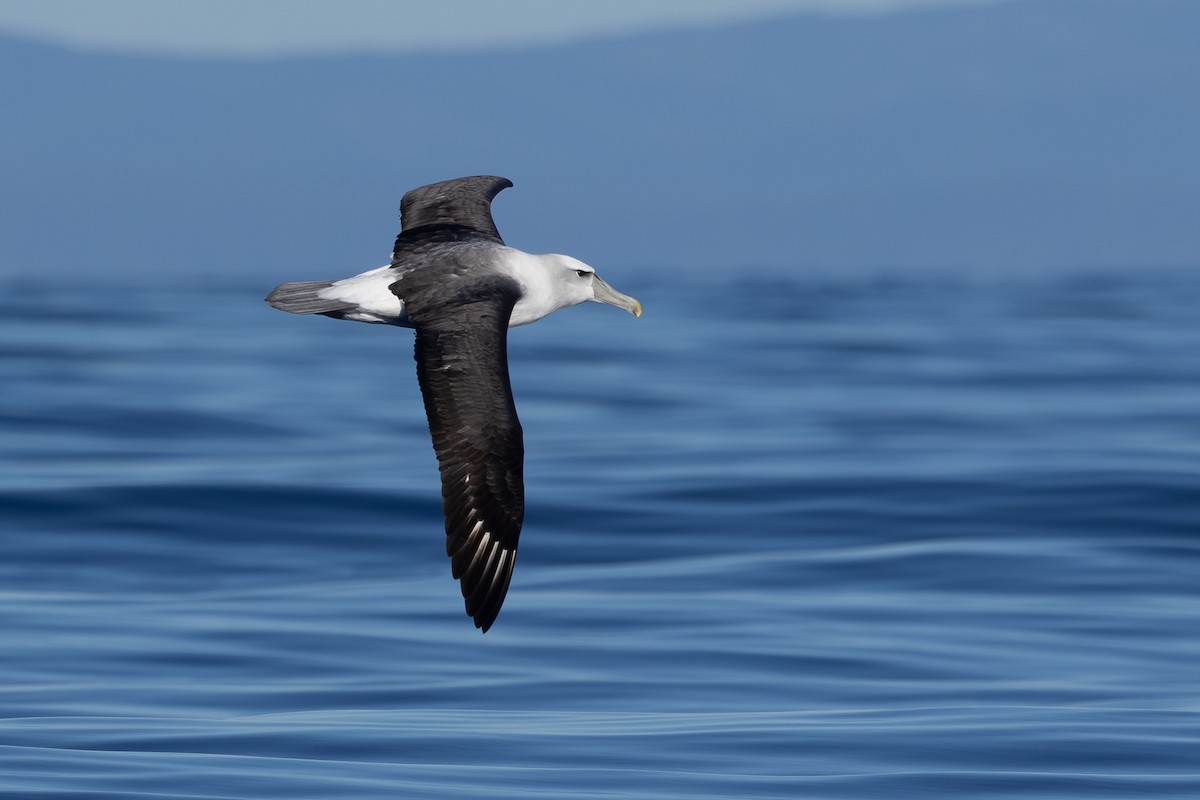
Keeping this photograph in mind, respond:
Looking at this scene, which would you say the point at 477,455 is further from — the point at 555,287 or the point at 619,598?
the point at 619,598

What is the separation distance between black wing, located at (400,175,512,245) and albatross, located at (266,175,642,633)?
0.64 meters

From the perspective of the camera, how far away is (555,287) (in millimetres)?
11023

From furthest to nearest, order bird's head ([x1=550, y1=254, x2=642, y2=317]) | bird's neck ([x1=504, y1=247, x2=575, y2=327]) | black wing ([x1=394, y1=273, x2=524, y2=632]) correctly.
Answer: bird's head ([x1=550, y1=254, x2=642, y2=317]) → bird's neck ([x1=504, y1=247, x2=575, y2=327]) → black wing ([x1=394, y1=273, x2=524, y2=632])

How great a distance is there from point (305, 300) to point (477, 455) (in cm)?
138

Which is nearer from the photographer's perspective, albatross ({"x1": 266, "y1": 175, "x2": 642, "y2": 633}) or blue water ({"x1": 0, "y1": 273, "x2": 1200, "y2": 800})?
albatross ({"x1": 266, "y1": 175, "x2": 642, "y2": 633})

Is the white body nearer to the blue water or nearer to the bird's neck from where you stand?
the bird's neck

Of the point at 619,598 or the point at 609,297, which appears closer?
the point at 609,297

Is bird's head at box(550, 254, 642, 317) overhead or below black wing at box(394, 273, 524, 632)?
overhead

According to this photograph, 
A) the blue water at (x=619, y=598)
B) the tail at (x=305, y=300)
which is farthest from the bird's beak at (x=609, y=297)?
the blue water at (x=619, y=598)

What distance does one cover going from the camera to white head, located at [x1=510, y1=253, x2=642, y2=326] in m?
10.7

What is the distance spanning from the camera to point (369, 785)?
10711 millimetres

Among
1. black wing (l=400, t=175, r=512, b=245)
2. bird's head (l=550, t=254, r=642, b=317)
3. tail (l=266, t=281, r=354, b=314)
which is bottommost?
tail (l=266, t=281, r=354, b=314)

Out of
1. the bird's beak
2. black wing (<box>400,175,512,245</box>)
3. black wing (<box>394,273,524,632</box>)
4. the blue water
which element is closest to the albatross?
black wing (<box>394,273,524,632</box>)

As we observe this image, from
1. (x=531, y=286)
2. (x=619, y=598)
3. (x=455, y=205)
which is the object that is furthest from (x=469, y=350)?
(x=619, y=598)
